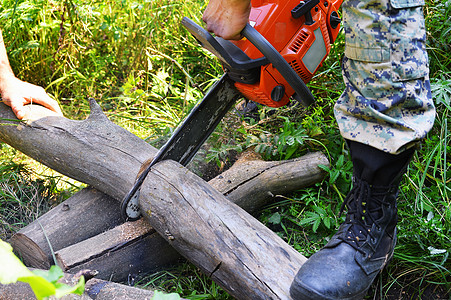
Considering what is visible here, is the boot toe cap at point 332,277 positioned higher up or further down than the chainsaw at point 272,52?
further down

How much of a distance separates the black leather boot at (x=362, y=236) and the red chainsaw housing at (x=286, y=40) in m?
0.44

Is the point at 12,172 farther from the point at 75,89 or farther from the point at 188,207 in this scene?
the point at 188,207

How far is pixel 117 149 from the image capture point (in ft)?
7.68

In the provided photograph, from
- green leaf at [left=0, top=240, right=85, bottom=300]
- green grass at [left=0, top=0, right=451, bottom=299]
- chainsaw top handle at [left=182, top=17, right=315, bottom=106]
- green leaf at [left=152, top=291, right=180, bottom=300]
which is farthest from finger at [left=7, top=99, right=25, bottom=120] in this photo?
green leaf at [left=0, top=240, right=85, bottom=300]

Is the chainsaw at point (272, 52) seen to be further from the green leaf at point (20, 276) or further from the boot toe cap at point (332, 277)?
the green leaf at point (20, 276)

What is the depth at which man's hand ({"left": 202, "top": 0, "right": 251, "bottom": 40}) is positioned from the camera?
65.9 inches

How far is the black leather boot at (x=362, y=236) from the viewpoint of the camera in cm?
158

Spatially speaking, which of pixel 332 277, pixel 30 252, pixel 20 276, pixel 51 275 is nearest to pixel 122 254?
pixel 30 252

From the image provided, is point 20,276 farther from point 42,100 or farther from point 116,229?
point 42,100

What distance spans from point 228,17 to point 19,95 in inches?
62.2

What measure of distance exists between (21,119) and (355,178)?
1.96m

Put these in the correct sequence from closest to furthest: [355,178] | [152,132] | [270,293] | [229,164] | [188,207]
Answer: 1. [270,293]
2. [355,178]
3. [188,207]
4. [229,164]
5. [152,132]

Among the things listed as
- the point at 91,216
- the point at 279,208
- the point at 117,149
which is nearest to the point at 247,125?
the point at 279,208

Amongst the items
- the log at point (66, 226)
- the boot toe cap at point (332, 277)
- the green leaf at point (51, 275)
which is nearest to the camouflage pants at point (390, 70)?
the boot toe cap at point (332, 277)
